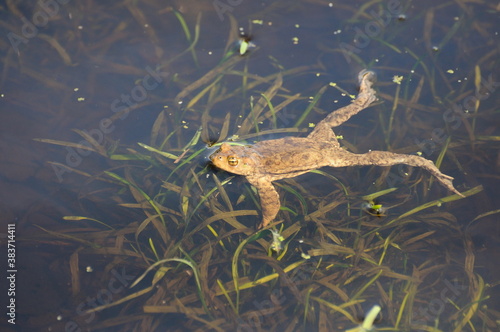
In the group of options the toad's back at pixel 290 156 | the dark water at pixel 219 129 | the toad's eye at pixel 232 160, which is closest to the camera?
the dark water at pixel 219 129

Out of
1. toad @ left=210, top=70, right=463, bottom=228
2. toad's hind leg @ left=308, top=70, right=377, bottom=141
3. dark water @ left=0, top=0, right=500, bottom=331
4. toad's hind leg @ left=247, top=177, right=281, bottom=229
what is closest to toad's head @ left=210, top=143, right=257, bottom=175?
toad @ left=210, top=70, right=463, bottom=228

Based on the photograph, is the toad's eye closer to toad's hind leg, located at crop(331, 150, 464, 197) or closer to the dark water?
the dark water

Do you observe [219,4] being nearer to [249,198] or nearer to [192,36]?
[192,36]

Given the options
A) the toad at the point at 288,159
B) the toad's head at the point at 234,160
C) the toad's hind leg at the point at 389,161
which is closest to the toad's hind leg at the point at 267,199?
the toad at the point at 288,159

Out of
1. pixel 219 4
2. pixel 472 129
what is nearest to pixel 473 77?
pixel 472 129

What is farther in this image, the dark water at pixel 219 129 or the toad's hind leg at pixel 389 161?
the toad's hind leg at pixel 389 161

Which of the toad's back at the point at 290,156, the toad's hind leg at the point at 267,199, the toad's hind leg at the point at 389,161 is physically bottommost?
the toad's hind leg at the point at 267,199

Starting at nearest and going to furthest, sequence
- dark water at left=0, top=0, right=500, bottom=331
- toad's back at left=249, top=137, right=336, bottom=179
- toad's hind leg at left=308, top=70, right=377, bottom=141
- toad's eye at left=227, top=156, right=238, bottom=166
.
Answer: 1. dark water at left=0, top=0, right=500, bottom=331
2. toad's eye at left=227, top=156, right=238, bottom=166
3. toad's back at left=249, top=137, right=336, bottom=179
4. toad's hind leg at left=308, top=70, right=377, bottom=141

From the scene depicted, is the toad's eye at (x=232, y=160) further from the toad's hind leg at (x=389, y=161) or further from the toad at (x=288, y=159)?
the toad's hind leg at (x=389, y=161)
